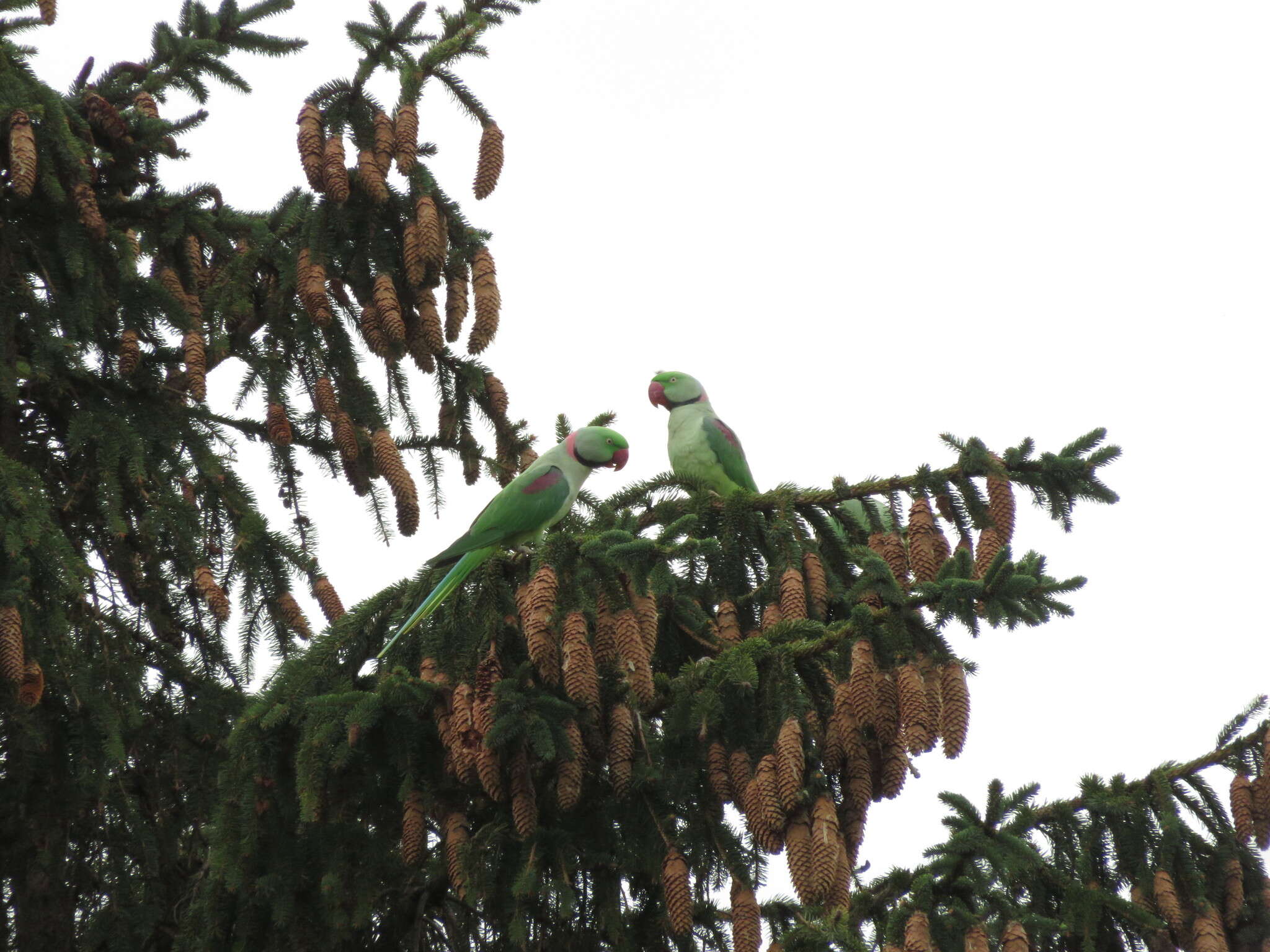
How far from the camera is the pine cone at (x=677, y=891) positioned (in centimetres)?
328

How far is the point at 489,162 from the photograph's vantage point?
4547 mm

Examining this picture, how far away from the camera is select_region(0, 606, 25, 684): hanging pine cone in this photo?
357cm

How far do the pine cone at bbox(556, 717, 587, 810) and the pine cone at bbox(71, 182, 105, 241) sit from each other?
2659mm

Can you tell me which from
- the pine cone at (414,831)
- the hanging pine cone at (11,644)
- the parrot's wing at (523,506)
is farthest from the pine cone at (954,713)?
the hanging pine cone at (11,644)

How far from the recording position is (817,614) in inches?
157

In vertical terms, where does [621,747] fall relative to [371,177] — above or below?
below

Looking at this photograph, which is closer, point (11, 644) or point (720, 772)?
point (720, 772)

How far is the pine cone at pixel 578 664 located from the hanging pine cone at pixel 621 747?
1.35ft

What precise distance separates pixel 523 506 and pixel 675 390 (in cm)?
213

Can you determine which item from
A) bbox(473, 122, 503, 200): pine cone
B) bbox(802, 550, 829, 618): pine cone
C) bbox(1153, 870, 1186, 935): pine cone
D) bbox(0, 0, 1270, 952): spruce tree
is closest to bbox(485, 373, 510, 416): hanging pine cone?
bbox(0, 0, 1270, 952): spruce tree

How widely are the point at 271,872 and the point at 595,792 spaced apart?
0.97 m

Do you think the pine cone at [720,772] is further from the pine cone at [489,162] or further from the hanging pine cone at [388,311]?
the pine cone at [489,162]

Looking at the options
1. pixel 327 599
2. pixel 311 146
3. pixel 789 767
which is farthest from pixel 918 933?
pixel 311 146

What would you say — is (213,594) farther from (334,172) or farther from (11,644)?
(334,172)
